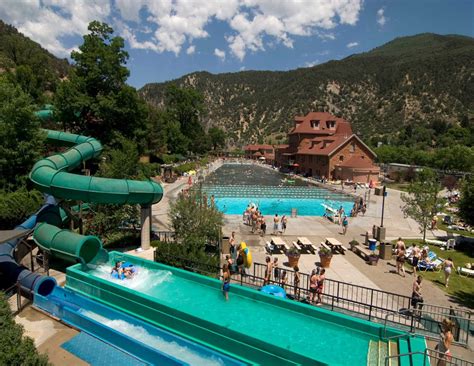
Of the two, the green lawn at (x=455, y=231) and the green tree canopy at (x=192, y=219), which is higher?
the green tree canopy at (x=192, y=219)

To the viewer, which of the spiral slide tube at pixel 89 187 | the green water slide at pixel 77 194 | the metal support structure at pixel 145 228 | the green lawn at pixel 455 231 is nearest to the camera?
the green water slide at pixel 77 194

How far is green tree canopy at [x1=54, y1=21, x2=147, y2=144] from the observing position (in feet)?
107

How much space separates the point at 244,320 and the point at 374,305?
4.86 meters

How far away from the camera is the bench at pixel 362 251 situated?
A: 55.1ft

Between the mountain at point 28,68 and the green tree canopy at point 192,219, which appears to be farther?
the mountain at point 28,68

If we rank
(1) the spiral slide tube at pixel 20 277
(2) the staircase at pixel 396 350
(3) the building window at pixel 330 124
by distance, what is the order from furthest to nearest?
(3) the building window at pixel 330 124 → (1) the spiral slide tube at pixel 20 277 → (2) the staircase at pixel 396 350

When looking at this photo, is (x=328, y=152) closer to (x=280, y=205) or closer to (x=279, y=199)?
(x=279, y=199)

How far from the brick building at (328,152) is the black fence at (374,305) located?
127 feet

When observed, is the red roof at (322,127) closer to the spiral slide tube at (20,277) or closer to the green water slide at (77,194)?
Answer: the green water slide at (77,194)

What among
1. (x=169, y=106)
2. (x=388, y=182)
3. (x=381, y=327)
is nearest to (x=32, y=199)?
(x=381, y=327)

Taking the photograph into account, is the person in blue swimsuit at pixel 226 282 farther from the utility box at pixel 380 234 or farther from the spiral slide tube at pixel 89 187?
the utility box at pixel 380 234

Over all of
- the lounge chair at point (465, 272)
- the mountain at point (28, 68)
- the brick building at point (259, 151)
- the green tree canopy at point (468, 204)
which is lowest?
the lounge chair at point (465, 272)

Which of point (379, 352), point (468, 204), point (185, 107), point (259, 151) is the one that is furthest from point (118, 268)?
point (259, 151)

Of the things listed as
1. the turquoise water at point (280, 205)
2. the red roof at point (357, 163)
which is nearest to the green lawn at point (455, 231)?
the turquoise water at point (280, 205)
